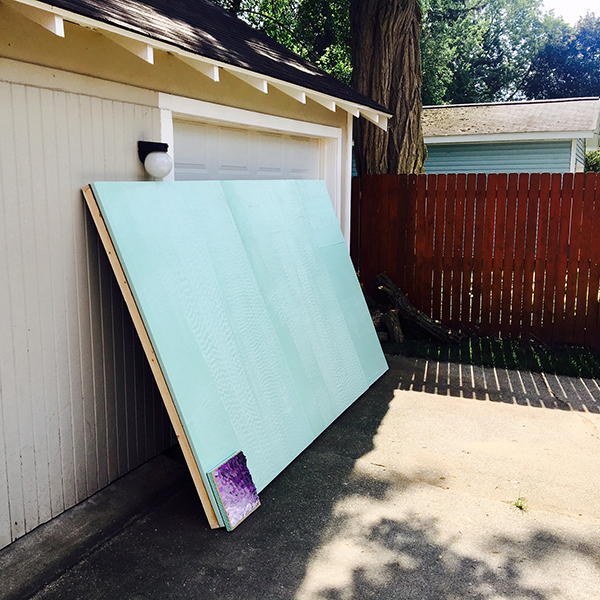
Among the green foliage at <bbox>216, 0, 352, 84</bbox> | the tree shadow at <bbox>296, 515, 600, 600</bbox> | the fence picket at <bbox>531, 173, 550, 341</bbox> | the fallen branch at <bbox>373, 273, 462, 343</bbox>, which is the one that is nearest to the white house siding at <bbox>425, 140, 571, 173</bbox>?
the green foliage at <bbox>216, 0, 352, 84</bbox>

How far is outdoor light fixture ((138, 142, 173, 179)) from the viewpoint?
3.98m

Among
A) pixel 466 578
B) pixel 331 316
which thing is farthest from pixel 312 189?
pixel 466 578

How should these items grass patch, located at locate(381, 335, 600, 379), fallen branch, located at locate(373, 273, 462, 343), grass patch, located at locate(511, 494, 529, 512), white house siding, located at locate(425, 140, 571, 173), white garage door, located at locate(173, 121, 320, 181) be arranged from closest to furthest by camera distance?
1. grass patch, located at locate(511, 494, 529, 512)
2. white garage door, located at locate(173, 121, 320, 181)
3. grass patch, located at locate(381, 335, 600, 379)
4. fallen branch, located at locate(373, 273, 462, 343)
5. white house siding, located at locate(425, 140, 571, 173)

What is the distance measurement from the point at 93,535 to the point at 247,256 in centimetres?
208

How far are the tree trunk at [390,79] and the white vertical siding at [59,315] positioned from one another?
18.4 feet

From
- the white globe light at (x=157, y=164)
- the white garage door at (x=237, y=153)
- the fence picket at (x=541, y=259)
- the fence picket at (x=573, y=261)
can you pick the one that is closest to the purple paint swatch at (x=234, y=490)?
the white globe light at (x=157, y=164)

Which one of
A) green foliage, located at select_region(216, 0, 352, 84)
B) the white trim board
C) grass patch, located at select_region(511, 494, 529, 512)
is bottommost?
grass patch, located at select_region(511, 494, 529, 512)

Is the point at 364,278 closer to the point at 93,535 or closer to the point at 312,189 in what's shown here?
the point at 312,189

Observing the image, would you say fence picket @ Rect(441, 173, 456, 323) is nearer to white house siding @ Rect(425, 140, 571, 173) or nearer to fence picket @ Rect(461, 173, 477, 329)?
fence picket @ Rect(461, 173, 477, 329)

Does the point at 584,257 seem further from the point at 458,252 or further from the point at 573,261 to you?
the point at 458,252

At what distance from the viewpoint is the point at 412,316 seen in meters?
7.53

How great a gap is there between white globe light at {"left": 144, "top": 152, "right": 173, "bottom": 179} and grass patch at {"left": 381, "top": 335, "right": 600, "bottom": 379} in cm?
397

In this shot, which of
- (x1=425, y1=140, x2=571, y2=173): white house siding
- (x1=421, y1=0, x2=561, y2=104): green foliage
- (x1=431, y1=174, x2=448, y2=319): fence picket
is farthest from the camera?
(x1=421, y1=0, x2=561, y2=104): green foliage

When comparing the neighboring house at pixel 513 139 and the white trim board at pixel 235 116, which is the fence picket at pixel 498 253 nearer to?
the white trim board at pixel 235 116
